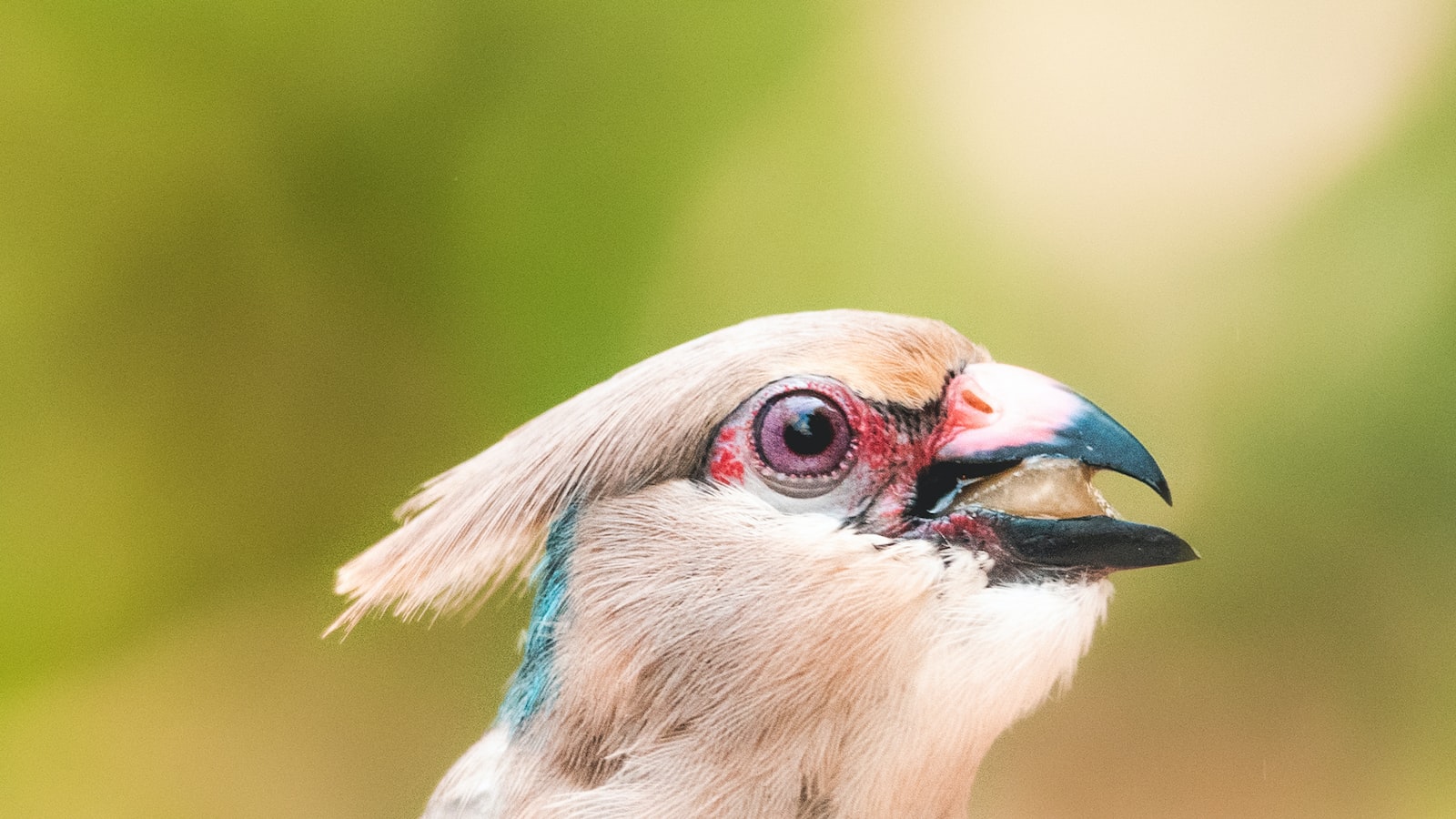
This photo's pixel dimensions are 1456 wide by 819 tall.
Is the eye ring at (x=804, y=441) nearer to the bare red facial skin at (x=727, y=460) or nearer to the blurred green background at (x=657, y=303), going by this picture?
the bare red facial skin at (x=727, y=460)

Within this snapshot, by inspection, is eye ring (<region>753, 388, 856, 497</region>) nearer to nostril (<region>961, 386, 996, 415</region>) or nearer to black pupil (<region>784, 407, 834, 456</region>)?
black pupil (<region>784, 407, 834, 456</region>)

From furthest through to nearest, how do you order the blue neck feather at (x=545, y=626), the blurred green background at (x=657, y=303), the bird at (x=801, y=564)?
the blurred green background at (x=657, y=303)
the blue neck feather at (x=545, y=626)
the bird at (x=801, y=564)

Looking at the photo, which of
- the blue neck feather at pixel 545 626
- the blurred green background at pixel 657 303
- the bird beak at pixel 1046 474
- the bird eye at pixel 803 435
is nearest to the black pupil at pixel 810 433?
the bird eye at pixel 803 435

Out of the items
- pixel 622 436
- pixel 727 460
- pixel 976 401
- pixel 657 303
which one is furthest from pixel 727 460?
pixel 657 303

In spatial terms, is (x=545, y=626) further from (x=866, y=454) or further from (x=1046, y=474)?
(x=1046, y=474)

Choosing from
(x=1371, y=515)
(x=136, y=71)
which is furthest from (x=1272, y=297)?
(x=136, y=71)

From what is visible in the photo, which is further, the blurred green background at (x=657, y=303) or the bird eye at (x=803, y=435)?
the blurred green background at (x=657, y=303)

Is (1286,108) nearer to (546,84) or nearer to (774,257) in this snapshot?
(774,257)
